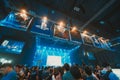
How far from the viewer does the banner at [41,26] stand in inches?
238

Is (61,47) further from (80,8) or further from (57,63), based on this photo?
(80,8)

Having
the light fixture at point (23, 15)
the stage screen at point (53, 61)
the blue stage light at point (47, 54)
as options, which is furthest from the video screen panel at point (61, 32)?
the light fixture at point (23, 15)

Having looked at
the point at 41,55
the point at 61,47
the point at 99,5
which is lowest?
the point at 41,55

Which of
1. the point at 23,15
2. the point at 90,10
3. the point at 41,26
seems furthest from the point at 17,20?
the point at 90,10

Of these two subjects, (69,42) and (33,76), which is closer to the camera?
(33,76)

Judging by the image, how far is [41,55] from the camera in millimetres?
6359

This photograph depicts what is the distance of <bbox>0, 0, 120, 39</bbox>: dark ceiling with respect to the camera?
7508 millimetres

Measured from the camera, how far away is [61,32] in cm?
698

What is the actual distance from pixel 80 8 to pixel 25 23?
523 cm

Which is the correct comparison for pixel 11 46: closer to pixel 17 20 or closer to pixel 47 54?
pixel 17 20

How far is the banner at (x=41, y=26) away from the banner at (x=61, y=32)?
0.44 meters

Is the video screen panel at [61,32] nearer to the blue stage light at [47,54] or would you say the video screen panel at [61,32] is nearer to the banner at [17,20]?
the blue stage light at [47,54]

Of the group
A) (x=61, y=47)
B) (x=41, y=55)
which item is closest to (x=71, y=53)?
(x=61, y=47)

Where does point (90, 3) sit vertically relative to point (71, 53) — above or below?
above
